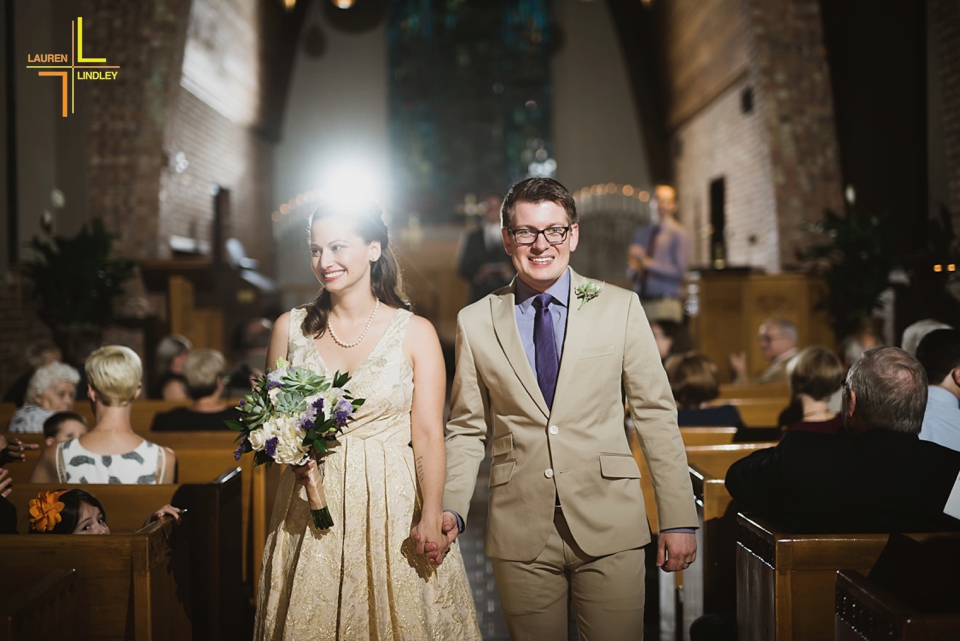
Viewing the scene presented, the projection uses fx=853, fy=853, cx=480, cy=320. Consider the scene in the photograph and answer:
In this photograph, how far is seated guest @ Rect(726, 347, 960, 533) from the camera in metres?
2.26

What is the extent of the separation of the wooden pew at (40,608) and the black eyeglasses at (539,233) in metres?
1.45

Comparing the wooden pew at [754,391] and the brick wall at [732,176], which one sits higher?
the brick wall at [732,176]

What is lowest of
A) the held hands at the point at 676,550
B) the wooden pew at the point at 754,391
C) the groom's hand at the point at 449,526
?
the held hands at the point at 676,550

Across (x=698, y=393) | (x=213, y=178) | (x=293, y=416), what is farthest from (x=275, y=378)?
(x=213, y=178)

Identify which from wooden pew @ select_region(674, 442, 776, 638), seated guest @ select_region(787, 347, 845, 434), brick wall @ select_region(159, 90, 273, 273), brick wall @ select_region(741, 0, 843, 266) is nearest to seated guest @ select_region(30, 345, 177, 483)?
wooden pew @ select_region(674, 442, 776, 638)

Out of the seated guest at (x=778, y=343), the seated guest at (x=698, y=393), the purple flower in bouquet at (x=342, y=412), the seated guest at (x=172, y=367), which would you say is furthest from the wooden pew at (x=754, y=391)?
the purple flower in bouquet at (x=342, y=412)

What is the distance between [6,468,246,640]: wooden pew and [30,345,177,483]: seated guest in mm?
122

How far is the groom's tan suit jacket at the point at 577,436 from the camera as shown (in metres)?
2.18

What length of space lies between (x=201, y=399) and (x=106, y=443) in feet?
3.95

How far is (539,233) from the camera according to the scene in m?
2.19

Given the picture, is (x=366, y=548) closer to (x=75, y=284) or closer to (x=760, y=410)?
(x=760, y=410)

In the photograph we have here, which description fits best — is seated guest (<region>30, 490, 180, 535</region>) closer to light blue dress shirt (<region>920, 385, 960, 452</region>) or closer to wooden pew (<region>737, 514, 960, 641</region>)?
wooden pew (<region>737, 514, 960, 641</region>)

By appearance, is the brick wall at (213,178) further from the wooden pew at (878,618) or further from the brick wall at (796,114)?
the wooden pew at (878,618)

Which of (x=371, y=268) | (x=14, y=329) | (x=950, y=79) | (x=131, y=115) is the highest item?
(x=131, y=115)
